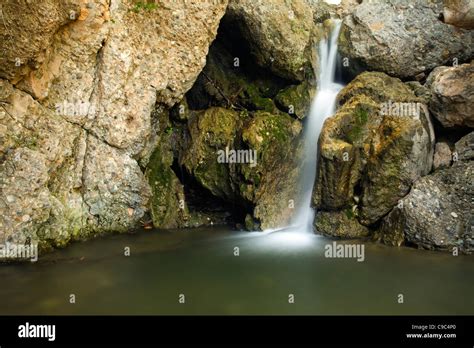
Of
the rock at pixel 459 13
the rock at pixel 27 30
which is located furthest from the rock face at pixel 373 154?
the rock at pixel 27 30

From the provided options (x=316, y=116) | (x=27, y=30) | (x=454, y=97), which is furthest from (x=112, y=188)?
(x=454, y=97)

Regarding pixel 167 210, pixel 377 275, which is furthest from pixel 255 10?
pixel 377 275

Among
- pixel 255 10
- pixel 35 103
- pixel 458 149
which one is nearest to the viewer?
pixel 35 103

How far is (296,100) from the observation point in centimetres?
1332

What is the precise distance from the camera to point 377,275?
8.59m

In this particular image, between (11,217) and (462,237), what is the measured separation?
9.77 meters

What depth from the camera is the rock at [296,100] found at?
521 inches

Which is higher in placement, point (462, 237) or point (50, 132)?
point (50, 132)

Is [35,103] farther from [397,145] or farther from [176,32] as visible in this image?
[397,145]

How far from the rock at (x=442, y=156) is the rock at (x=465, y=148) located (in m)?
0.22

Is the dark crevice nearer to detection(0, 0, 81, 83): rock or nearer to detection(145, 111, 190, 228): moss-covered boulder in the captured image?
detection(145, 111, 190, 228): moss-covered boulder

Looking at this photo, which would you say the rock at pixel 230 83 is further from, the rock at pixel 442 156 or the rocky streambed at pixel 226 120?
the rock at pixel 442 156
